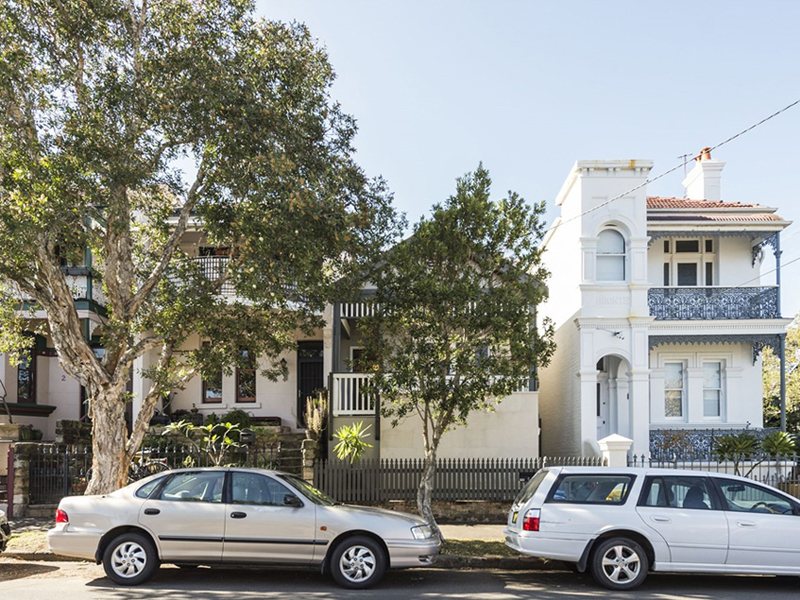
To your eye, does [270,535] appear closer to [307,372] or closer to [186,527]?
[186,527]

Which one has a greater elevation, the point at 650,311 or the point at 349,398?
the point at 650,311

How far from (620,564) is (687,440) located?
10.6m

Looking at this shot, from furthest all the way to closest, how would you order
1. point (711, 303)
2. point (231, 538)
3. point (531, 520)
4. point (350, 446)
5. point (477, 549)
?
point (711, 303) → point (350, 446) → point (477, 549) → point (531, 520) → point (231, 538)

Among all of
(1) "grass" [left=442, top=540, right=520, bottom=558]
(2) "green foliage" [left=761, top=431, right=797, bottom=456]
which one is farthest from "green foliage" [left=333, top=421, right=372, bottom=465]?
(2) "green foliage" [left=761, top=431, right=797, bottom=456]

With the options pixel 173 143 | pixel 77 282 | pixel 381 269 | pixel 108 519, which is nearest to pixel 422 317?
pixel 381 269

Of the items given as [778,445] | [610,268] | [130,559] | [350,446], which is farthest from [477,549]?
[610,268]

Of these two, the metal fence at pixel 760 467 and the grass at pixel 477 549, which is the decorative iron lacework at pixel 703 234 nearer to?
the metal fence at pixel 760 467

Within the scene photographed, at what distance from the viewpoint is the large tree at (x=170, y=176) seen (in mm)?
11250

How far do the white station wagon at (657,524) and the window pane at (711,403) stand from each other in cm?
1159

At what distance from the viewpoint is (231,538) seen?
9.48 m

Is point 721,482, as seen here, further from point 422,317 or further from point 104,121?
point 104,121

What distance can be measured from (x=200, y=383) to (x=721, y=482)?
51.0ft

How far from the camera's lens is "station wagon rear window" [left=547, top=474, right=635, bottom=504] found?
32.1ft

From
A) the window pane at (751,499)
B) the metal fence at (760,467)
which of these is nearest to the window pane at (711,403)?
the metal fence at (760,467)
